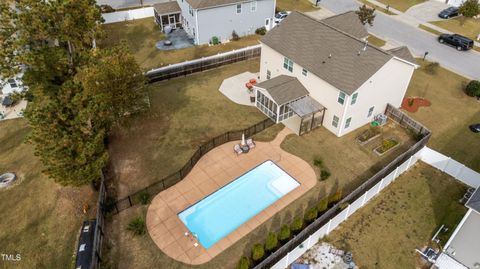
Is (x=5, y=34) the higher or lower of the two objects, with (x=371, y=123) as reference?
higher

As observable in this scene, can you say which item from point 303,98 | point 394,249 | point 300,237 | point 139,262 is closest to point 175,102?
point 303,98

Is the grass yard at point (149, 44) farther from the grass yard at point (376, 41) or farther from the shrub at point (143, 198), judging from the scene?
the shrub at point (143, 198)

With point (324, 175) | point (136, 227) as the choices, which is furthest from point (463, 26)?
point (136, 227)

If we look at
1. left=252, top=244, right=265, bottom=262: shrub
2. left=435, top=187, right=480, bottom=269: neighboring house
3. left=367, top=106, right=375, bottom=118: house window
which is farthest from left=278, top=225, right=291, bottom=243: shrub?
left=367, top=106, right=375, bottom=118: house window

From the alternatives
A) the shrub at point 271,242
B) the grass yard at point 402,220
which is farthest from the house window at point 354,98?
the shrub at point 271,242

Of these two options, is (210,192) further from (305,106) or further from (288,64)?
(288,64)

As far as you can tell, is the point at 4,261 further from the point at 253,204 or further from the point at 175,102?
the point at 175,102
